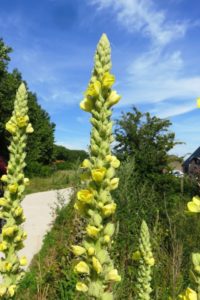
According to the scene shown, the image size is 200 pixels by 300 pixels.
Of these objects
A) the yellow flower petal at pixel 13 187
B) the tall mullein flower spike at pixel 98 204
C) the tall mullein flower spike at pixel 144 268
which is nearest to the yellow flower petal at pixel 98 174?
the tall mullein flower spike at pixel 98 204

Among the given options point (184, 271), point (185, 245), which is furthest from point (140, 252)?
point (185, 245)

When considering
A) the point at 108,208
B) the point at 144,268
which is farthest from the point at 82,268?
the point at 144,268

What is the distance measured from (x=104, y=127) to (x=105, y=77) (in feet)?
0.77

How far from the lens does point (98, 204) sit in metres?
1.55

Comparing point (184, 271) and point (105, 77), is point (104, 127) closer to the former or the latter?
point (105, 77)

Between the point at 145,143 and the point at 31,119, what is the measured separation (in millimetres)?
24907

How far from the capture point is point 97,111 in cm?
166

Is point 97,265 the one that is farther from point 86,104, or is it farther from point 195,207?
point 86,104

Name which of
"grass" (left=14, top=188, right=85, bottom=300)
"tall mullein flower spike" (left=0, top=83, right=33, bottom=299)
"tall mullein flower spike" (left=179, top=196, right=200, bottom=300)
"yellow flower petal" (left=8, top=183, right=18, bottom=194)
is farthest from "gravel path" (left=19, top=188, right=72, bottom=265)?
"tall mullein flower spike" (left=179, top=196, right=200, bottom=300)

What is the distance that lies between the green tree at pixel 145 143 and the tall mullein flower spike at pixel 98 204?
25.8 ft

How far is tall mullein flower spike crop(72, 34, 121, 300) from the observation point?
5.06 ft

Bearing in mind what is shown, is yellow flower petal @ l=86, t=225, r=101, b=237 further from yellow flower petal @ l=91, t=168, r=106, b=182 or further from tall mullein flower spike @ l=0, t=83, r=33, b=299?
tall mullein flower spike @ l=0, t=83, r=33, b=299

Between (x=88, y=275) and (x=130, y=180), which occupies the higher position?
(x=130, y=180)

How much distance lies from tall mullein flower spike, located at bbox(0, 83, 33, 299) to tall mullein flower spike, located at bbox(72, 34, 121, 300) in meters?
1.11
